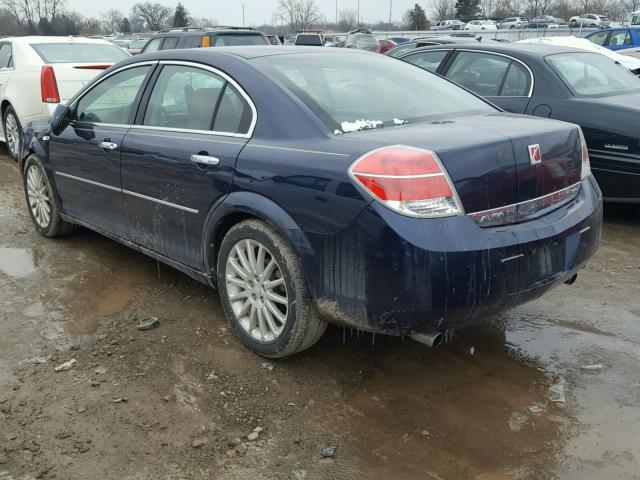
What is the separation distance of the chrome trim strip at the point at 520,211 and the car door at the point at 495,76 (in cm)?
306

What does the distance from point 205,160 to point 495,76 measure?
393 centimetres

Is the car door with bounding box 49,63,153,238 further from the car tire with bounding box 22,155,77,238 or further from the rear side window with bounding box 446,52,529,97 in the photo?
the rear side window with bounding box 446,52,529,97

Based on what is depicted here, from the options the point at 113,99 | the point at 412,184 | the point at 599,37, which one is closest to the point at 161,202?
the point at 113,99

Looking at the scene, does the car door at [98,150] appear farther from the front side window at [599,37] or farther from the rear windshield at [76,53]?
the front side window at [599,37]

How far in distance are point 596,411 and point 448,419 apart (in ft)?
2.27

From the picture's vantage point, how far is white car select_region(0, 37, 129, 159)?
8.08 metres

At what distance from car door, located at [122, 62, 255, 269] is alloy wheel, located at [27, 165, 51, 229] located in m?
1.50

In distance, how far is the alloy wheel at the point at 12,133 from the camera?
862 cm

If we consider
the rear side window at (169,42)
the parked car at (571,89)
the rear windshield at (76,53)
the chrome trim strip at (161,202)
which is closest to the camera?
the chrome trim strip at (161,202)

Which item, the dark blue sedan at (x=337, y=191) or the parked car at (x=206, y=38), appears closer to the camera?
the dark blue sedan at (x=337, y=191)

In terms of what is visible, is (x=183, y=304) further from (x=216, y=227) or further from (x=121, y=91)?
(x=121, y=91)

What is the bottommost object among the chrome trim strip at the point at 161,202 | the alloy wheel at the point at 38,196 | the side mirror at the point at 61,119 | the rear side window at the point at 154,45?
the alloy wheel at the point at 38,196

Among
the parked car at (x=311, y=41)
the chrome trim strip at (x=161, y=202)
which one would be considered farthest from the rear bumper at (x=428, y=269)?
the parked car at (x=311, y=41)

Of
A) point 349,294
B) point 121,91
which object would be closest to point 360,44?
point 121,91
